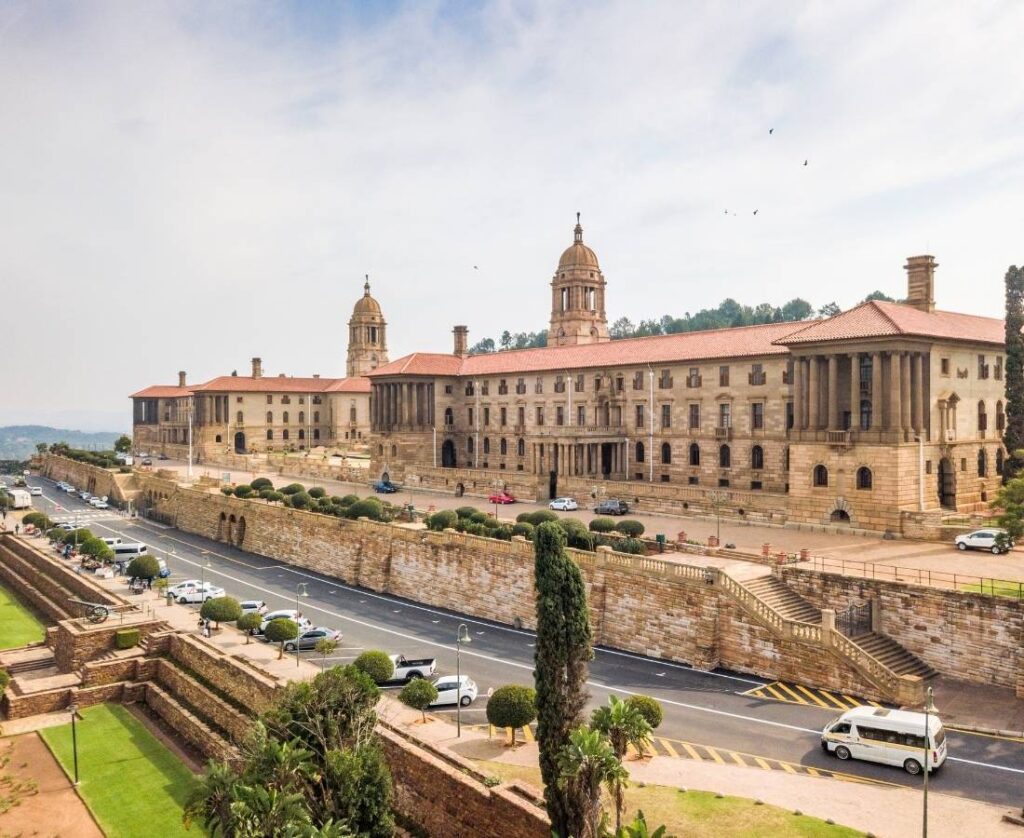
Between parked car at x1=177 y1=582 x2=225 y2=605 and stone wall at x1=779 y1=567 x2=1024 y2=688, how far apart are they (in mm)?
36448

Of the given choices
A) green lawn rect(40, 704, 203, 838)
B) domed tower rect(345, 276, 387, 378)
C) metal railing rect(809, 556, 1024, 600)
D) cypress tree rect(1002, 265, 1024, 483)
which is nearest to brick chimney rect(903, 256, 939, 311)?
cypress tree rect(1002, 265, 1024, 483)

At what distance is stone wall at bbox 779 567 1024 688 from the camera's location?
1280 inches

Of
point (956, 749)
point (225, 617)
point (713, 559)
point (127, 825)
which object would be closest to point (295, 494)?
point (225, 617)

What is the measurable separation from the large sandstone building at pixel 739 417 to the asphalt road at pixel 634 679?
18483 mm

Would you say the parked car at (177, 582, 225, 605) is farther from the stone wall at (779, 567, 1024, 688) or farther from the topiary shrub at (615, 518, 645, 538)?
the stone wall at (779, 567, 1024, 688)

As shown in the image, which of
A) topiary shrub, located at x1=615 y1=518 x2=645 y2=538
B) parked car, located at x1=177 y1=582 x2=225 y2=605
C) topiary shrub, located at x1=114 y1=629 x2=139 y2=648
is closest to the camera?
topiary shrub, located at x1=114 y1=629 x2=139 y2=648

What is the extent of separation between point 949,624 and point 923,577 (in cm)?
339

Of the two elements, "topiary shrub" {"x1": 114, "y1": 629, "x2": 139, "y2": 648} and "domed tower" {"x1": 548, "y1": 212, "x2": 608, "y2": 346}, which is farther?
"domed tower" {"x1": 548, "y1": 212, "x2": 608, "y2": 346}

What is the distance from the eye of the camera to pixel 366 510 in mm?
60938

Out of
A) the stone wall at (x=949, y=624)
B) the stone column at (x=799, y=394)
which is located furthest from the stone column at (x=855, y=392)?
the stone wall at (x=949, y=624)

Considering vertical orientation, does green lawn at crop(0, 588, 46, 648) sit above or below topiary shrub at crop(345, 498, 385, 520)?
below

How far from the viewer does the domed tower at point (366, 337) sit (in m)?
147

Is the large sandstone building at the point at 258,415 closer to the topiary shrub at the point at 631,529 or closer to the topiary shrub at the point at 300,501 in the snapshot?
the topiary shrub at the point at 300,501

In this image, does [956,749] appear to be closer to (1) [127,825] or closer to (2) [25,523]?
(1) [127,825]
